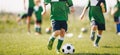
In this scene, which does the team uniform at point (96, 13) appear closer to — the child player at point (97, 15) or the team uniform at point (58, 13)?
the child player at point (97, 15)

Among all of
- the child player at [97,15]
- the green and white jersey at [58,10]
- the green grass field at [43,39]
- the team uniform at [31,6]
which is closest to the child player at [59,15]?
the green and white jersey at [58,10]

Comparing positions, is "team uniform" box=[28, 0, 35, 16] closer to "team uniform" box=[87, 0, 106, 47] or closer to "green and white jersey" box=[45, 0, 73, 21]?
"team uniform" box=[87, 0, 106, 47]

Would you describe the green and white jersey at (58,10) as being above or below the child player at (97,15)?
above

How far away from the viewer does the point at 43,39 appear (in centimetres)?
1431

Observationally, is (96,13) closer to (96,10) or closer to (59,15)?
(96,10)

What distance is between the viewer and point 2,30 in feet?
67.8

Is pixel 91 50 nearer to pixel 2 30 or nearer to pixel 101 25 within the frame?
pixel 101 25

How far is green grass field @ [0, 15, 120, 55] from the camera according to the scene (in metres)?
10.2

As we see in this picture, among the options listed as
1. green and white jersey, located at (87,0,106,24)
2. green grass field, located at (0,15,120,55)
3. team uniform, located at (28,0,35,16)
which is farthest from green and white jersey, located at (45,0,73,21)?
team uniform, located at (28,0,35,16)

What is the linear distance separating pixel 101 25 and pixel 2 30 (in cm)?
1003

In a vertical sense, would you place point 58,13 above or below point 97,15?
above

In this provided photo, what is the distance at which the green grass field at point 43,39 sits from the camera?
10.2 m

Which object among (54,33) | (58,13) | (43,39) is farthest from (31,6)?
(54,33)

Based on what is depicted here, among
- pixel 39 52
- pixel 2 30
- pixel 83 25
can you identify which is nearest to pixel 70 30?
pixel 83 25
